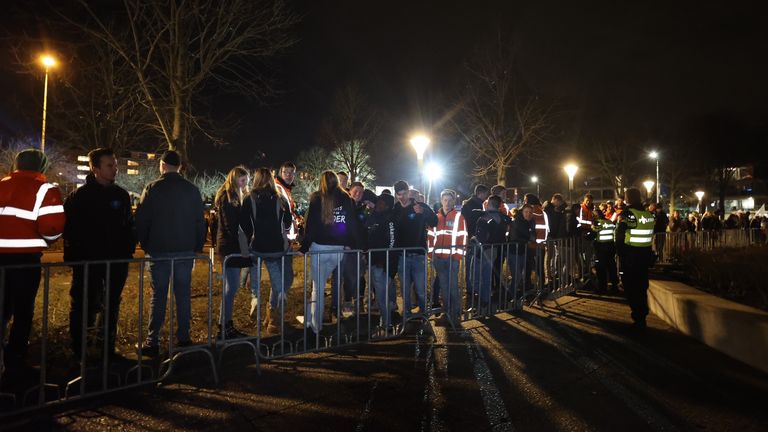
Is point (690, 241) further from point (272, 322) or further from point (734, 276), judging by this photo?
point (272, 322)

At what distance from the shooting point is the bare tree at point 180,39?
11.5 m

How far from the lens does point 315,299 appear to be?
19.2ft

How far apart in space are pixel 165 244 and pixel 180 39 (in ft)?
27.8

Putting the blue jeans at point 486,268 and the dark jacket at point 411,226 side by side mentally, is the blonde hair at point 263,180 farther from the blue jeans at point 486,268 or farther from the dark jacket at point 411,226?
the blue jeans at point 486,268

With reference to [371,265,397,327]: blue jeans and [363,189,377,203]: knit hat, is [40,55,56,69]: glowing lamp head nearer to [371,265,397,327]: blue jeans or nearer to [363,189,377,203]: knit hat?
[363,189,377,203]: knit hat

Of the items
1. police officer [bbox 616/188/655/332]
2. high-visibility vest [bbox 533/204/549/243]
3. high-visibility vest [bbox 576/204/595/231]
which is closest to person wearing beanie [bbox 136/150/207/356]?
police officer [bbox 616/188/655/332]

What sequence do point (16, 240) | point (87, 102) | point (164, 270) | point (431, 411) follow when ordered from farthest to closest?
1. point (87, 102)
2. point (164, 270)
3. point (16, 240)
4. point (431, 411)

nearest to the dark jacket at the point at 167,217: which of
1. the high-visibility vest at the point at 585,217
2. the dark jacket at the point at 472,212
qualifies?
the dark jacket at the point at 472,212

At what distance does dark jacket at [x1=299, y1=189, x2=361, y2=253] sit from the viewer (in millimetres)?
6105

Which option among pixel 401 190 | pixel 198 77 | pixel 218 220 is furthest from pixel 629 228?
pixel 198 77

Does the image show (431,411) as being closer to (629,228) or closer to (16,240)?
(16,240)

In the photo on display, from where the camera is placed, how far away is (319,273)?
5.87m

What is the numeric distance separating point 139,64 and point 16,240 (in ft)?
28.4

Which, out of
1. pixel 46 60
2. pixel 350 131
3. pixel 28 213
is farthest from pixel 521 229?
pixel 350 131
